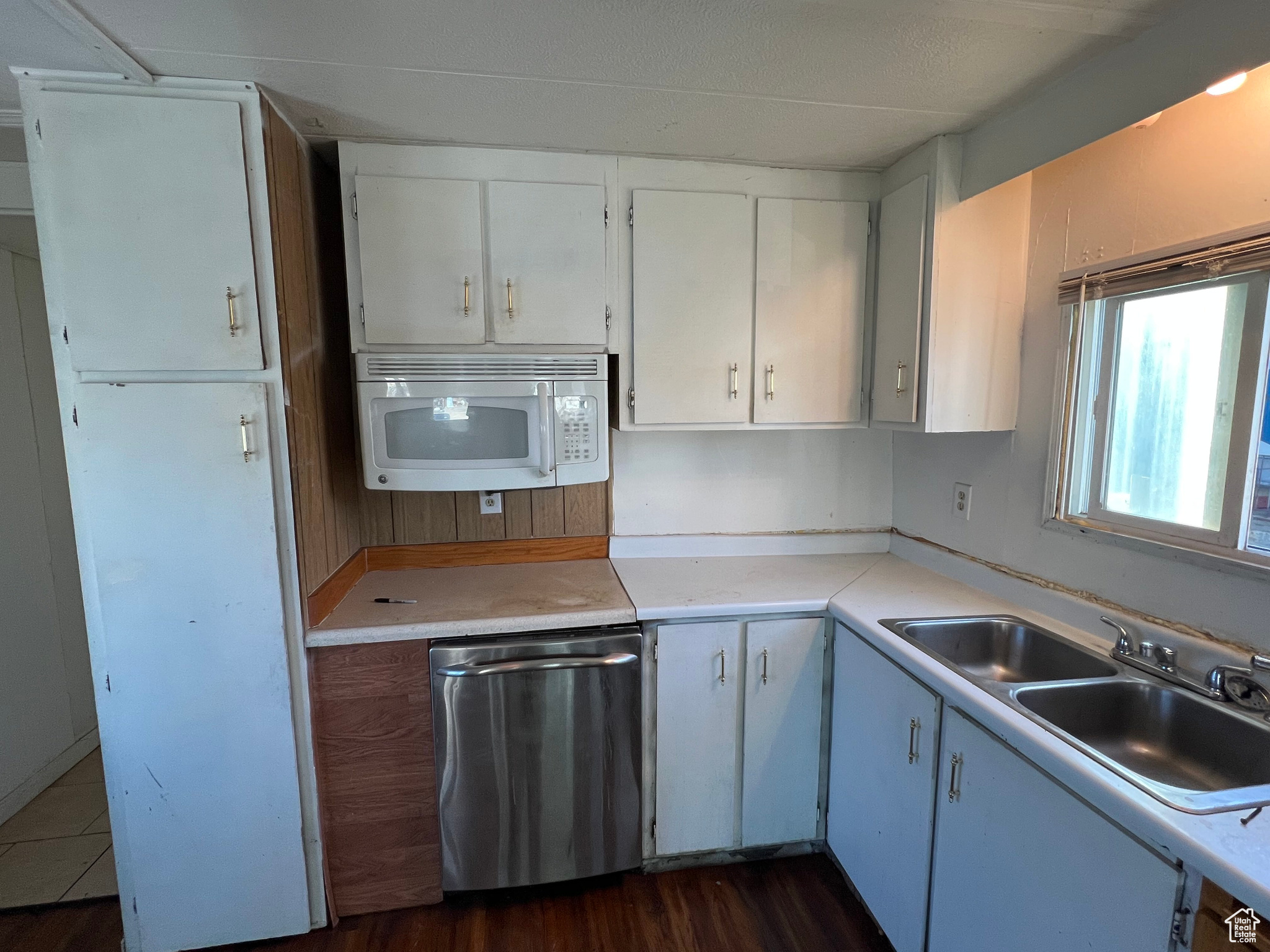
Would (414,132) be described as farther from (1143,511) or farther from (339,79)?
(1143,511)

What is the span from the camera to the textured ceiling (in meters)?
1.16

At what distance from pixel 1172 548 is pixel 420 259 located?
204cm

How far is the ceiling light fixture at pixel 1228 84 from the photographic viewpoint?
1.12m

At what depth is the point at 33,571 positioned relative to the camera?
90.9 inches

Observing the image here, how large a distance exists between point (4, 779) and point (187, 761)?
125 cm

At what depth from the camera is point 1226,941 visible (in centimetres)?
83

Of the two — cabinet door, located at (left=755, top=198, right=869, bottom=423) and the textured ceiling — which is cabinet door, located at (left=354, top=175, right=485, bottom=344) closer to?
the textured ceiling

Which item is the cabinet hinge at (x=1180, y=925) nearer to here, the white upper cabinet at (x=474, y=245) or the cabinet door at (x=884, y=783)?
the cabinet door at (x=884, y=783)

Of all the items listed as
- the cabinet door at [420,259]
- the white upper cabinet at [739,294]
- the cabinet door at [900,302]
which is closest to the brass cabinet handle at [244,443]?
the cabinet door at [420,259]

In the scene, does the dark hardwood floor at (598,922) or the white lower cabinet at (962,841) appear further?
the dark hardwood floor at (598,922)

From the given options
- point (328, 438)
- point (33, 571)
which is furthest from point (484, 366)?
point (33, 571)

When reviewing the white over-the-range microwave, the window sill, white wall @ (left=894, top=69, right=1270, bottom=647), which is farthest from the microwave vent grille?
the window sill

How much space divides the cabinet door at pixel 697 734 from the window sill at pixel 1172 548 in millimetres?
941

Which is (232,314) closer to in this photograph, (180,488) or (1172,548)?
(180,488)
